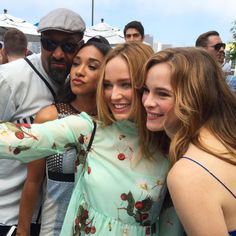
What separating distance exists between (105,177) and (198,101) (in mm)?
511

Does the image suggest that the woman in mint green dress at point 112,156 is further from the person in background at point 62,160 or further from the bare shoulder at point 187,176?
the bare shoulder at point 187,176

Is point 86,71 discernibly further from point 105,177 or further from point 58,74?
point 105,177

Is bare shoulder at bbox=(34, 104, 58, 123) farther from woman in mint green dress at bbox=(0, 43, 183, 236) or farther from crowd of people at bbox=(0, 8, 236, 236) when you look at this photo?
woman in mint green dress at bbox=(0, 43, 183, 236)

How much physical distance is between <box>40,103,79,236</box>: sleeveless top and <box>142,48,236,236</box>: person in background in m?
0.51

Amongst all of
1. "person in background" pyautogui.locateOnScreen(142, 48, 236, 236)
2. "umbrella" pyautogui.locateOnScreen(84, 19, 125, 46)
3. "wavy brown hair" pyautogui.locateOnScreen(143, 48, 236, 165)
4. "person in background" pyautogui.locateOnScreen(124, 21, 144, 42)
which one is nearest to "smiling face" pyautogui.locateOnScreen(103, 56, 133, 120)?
"person in background" pyautogui.locateOnScreen(142, 48, 236, 236)

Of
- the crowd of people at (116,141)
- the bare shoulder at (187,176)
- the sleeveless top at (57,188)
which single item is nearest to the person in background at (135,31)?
the crowd of people at (116,141)

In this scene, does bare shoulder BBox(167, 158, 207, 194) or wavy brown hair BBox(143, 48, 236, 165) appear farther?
wavy brown hair BBox(143, 48, 236, 165)

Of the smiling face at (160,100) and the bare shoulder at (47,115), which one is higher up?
the smiling face at (160,100)

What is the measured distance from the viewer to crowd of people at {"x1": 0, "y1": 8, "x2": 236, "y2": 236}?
4.27ft

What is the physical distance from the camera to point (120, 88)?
1.71 m

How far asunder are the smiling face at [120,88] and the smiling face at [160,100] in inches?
6.5

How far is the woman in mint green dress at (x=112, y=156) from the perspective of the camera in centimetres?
155

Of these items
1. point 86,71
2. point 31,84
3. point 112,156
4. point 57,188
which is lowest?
point 57,188

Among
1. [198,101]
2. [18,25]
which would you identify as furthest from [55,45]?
[18,25]
